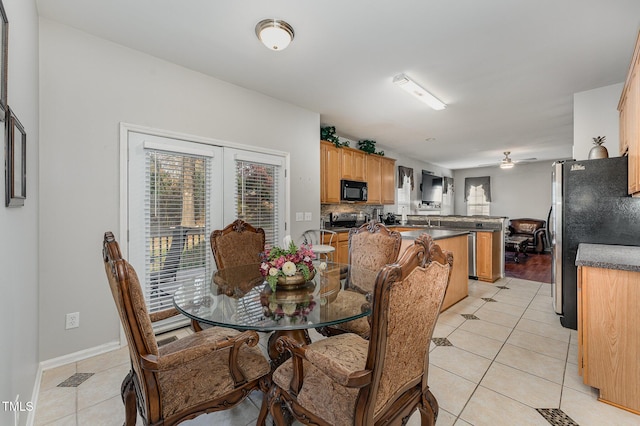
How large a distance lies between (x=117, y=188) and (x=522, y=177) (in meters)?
10.3

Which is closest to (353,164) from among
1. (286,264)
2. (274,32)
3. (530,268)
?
(274,32)

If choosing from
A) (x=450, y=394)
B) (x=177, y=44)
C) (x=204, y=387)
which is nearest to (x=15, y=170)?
(x=204, y=387)

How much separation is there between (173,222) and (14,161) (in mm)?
1416

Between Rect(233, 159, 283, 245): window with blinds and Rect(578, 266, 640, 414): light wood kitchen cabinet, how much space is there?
294 centimetres

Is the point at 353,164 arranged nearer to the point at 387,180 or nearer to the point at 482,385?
the point at 387,180

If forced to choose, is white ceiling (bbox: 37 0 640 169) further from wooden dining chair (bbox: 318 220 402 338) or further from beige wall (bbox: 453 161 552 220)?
beige wall (bbox: 453 161 552 220)

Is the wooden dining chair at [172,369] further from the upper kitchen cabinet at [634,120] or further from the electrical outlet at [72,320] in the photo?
the upper kitchen cabinet at [634,120]

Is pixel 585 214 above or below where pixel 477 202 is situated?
below

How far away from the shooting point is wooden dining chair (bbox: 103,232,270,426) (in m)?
1.01

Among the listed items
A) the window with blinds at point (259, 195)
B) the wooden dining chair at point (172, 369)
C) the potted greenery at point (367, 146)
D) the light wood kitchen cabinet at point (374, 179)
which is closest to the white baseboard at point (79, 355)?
the wooden dining chair at point (172, 369)

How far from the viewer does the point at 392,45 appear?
2.43 meters

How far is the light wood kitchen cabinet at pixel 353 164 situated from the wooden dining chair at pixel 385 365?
13.0ft

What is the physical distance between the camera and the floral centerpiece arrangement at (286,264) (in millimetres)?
1729

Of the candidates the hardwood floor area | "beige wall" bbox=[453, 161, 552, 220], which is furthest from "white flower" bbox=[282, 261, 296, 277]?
"beige wall" bbox=[453, 161, 552, 220]
